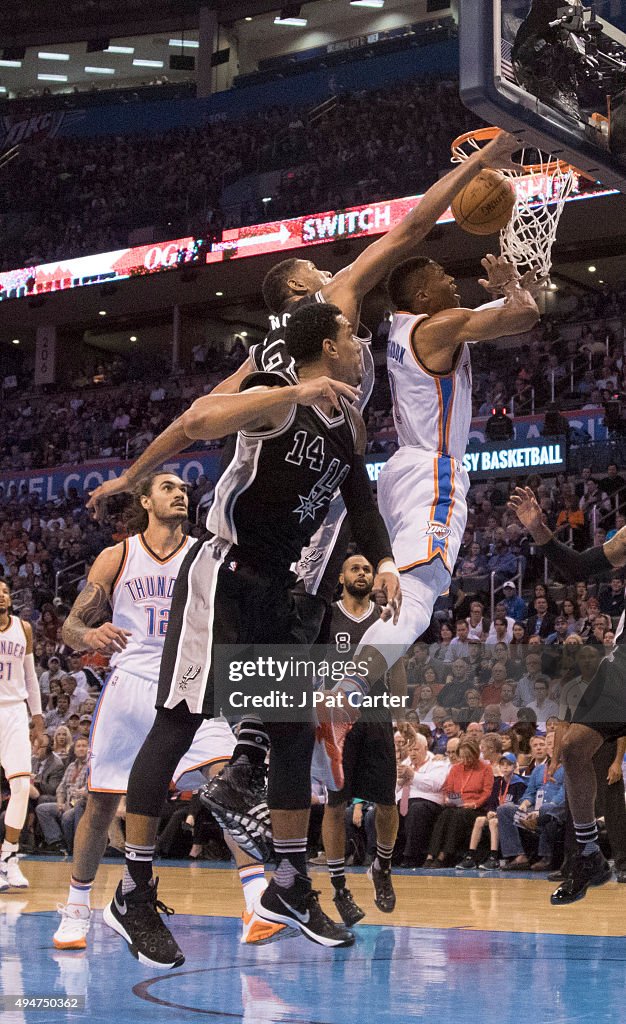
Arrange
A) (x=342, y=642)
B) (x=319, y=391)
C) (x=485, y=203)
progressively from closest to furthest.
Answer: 1. (x=319, y=391)
2. (x=485, y=203)
3. (x=342, y=642)

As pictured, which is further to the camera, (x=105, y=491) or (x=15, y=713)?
(x=15, y=713)

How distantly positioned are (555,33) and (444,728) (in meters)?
7.06

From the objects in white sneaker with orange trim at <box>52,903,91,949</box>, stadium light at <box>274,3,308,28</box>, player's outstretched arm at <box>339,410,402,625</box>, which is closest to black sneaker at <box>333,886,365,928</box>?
white sneaker with orange trim at <box>52,903,91,949</box>

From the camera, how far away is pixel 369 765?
6.55m

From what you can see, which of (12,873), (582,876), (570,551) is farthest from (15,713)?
(570,551)

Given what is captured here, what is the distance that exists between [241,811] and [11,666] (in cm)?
506

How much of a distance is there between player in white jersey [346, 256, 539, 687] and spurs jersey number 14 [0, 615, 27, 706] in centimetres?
415

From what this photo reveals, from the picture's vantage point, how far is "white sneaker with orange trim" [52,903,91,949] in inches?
213

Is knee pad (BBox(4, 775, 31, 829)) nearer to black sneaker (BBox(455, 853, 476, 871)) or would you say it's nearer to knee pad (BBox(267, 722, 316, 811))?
black sneaker (BBox(455, 853, 476, 871))

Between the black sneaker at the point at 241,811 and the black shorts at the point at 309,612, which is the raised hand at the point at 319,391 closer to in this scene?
the black shorts at the point at 309,612

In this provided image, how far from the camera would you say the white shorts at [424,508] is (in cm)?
565

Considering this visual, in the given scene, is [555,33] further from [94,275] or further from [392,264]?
[94,275]

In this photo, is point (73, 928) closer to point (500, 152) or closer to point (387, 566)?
point (387, 566)

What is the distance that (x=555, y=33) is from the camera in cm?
612
